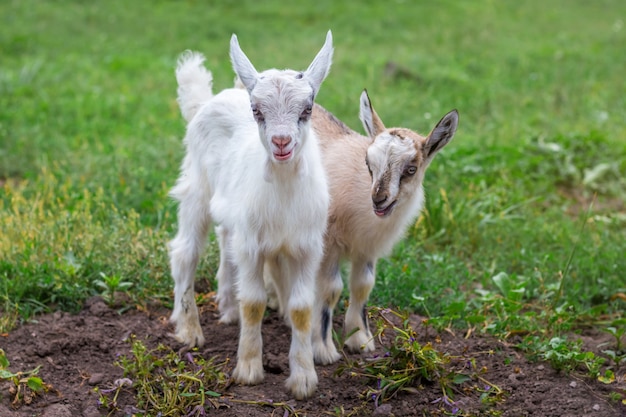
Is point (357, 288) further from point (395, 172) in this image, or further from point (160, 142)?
point (160, 142)

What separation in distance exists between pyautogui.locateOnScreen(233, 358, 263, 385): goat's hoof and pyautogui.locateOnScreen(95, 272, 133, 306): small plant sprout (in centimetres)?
130

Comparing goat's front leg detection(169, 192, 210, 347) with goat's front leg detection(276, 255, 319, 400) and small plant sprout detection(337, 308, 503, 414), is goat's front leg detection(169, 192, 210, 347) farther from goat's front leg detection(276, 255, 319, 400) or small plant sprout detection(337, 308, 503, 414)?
small plant sprout detection(337, 308, 503, 414)

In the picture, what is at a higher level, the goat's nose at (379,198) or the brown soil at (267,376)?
the goat's nose at (379,198)

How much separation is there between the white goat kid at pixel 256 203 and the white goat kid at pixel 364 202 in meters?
0.33

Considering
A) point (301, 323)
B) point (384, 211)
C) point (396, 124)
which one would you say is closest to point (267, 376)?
point (301, 323)

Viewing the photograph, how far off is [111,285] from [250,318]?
1392 millimetres

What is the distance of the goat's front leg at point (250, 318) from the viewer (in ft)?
16.7

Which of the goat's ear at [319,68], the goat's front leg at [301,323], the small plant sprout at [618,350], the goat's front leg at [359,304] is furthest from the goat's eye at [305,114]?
the small plant sprout at [618,350]

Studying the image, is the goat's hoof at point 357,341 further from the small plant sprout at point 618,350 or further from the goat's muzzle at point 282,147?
the goat's muzzle at point 282,147

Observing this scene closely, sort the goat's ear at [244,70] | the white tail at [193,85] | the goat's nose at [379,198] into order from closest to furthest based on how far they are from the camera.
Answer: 1. the goat's ear at [244,70]
2. the goat's nose at [379,198]
3. the white tail at [193,85]

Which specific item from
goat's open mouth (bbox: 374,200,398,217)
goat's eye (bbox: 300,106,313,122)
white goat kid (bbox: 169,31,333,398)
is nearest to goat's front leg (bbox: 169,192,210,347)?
white goat kid (bbox: 169,31,333,398)

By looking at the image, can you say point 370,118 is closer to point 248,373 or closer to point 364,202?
point 364,202

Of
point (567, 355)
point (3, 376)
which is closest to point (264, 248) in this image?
point (3, 376)

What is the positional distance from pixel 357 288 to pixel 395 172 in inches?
37.8
